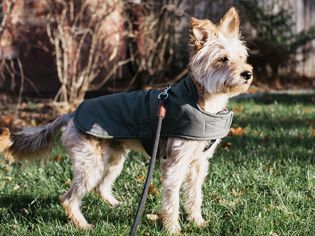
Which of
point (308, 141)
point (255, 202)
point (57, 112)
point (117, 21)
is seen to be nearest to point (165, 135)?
point (255, 202)

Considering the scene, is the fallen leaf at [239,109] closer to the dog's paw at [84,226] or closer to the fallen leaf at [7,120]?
the fallen leaf at [7,120]

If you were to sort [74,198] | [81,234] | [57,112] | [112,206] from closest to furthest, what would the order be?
1. [81,234]
2. [74,198]
3. [112,206]
4. [57,112]

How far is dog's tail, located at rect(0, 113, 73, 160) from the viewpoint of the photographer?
16.1ft

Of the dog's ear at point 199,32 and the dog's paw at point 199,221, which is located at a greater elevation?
the dog's ear at point 199,32

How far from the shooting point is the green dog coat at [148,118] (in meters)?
4.41

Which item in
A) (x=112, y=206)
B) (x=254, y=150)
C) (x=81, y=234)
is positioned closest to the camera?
(x=81, y=234)

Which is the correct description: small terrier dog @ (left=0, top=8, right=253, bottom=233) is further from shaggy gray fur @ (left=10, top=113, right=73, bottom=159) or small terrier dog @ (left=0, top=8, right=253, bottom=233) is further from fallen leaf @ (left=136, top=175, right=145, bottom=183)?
fallen leaf @ (left=136, top=175, right=145, bottom=183)

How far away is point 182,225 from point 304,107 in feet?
19.8

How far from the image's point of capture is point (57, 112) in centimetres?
987

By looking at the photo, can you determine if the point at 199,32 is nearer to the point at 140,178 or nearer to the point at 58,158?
the point at 140,178

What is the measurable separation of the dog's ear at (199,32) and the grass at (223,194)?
1.50 meters

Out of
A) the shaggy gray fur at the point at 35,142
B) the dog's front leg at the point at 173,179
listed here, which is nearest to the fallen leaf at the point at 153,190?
the dog's front leg at the point at 173,179

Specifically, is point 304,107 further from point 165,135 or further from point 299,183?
point 165,135

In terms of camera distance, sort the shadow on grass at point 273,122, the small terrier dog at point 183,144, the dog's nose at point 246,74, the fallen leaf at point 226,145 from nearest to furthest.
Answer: the dog's nose at point 246,74
the small terrier dog at point 183,144
the fallen leaf at point 226,145
the shadow on grass at point 273,122
